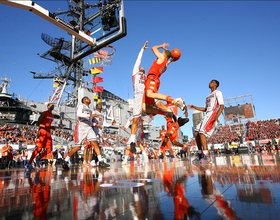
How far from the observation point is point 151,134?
2295 inches

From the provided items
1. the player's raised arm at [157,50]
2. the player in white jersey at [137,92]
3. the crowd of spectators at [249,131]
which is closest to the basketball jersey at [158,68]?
the player's raised arm at [157,50]

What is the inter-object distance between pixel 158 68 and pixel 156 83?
1.29ft

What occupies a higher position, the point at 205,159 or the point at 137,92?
the point at 137,92

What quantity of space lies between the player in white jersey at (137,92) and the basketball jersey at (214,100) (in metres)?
1.76

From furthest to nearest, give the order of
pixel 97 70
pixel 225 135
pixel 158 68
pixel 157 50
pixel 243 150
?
pixel 225 135, pixel 97 70, pixel 243 150, pixel 157 50, pixel 158 68

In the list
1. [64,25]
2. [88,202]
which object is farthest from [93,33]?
[88,202]

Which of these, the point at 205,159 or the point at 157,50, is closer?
the point at 157,50

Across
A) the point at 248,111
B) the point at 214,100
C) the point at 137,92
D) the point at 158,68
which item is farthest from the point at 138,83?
the point at 248,111

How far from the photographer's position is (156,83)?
13.8 feet

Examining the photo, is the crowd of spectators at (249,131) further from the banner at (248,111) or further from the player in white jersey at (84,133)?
the player in white jersey at (84,133)

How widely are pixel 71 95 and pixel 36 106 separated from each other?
746cm

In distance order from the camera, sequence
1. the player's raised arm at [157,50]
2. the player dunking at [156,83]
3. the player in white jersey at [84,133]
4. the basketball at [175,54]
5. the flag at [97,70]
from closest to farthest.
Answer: the player dunking at [156,83]
the player's raised arm at [157,50]
the basketball at [175,54]
the player in white jersey at [84,133]
the flag at [97,70]

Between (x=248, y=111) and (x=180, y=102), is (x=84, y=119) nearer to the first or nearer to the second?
(x=180, y=102)

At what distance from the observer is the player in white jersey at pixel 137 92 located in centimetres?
506
